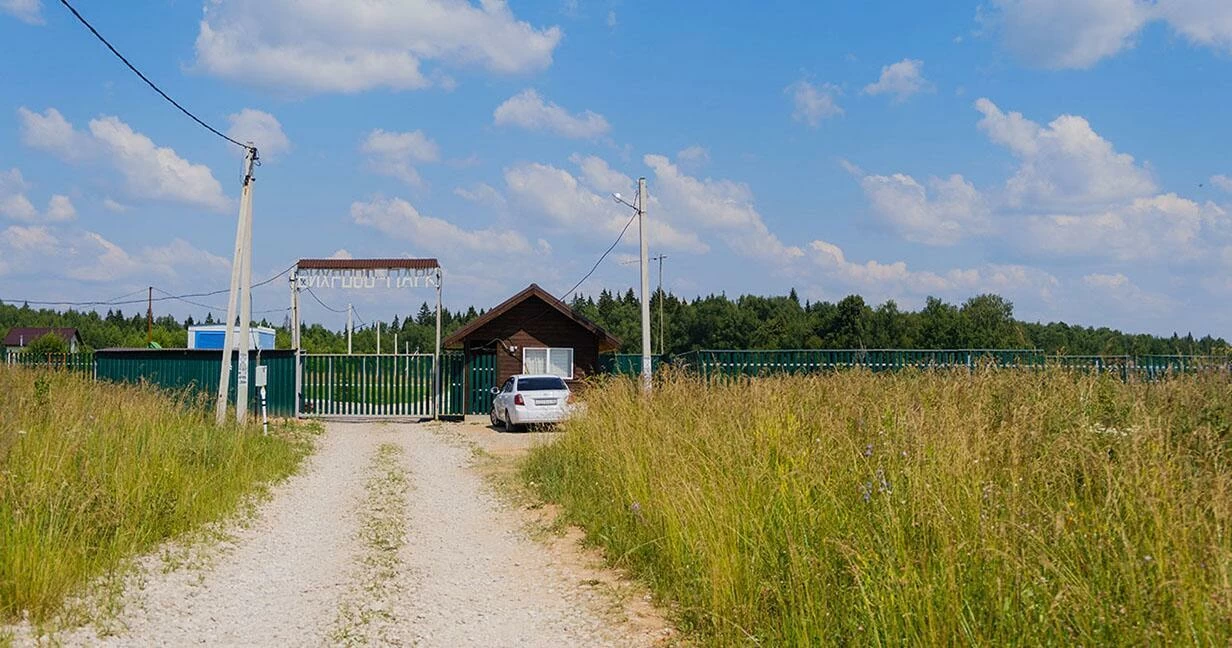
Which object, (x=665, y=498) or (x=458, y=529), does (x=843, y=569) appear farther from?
(x=458, y=529)

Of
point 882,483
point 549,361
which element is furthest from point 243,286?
point 882,483

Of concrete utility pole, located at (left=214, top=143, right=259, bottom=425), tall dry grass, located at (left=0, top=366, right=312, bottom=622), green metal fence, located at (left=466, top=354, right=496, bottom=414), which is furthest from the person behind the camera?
green metal fence, located at (left=466, top=354, right=496, bottom=414)

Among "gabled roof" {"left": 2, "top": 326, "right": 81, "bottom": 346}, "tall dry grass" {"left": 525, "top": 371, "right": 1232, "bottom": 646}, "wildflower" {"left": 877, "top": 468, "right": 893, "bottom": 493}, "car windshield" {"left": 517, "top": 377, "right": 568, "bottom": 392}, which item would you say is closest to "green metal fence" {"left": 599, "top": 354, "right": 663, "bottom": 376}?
"car windshield" {"left": 517, "top": 377, "right": 568, "bottom": 392}

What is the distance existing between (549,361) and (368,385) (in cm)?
599

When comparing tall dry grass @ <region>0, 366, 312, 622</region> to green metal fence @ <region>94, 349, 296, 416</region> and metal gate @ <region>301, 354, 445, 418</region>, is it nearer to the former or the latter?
green metal fence @ <region>94, 349, 296, 416</region>

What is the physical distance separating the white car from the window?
598 centimetres

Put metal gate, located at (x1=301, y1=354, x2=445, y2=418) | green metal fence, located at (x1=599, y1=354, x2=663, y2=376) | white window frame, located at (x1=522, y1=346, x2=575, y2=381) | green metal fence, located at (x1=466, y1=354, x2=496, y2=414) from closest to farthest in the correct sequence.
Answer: metal gate, located at (x1=301, y1=354, x2=445, y2=418) < green metal fence, located at (x1=466, y1=354, x2=496, y2=414) < white window frame, located at (x1=522, y1=346, x2=575, y2=381) < green metal fence, located at (x1=599, y1=354, x2=663, y2=376)

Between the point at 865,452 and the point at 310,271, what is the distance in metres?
27.6

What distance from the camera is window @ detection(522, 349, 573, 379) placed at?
32062 mm

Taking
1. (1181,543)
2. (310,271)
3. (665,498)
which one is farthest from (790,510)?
(310,271)

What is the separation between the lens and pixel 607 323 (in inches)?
4117

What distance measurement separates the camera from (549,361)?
3225 cm

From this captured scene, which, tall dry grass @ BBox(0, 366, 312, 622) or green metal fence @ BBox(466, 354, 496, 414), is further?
green metal fence @ BBox(466, 354, 496, 414)

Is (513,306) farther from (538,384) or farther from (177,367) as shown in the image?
(177,367)
